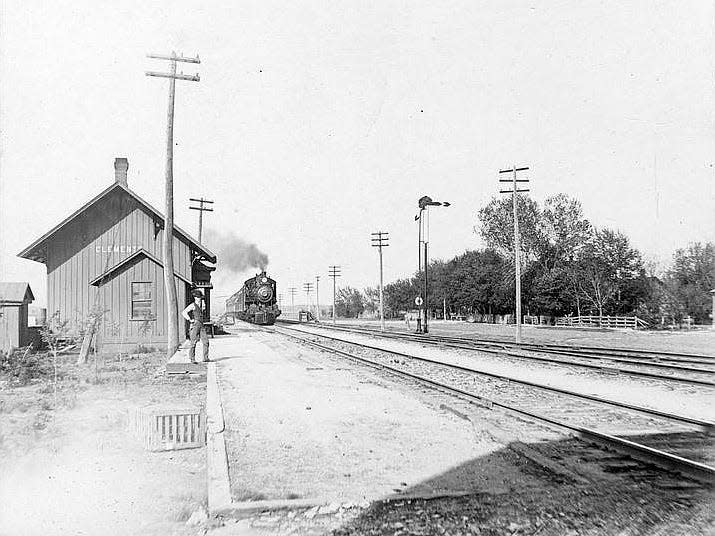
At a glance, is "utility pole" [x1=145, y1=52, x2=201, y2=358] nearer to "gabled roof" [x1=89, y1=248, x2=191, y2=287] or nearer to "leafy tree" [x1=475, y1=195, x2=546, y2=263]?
"gabled roof" [x1=89, y1=248, x2=191, y2=287]

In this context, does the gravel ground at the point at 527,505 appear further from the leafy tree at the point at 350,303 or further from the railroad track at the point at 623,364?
the leafy tree at the point at 350,303

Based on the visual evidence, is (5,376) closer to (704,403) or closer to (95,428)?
(95,428)

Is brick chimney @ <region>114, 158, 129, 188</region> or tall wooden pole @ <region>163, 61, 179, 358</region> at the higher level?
brick chimney @ <region>114, 158, 129, 188</region>

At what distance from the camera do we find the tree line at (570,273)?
1966 inches

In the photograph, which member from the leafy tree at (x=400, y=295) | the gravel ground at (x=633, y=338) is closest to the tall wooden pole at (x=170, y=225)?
the gravel ground at (x=633, y=338)

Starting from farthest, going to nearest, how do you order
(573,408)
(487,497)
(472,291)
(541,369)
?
(472,291) < (541,369) < (573,408) < (487,497)

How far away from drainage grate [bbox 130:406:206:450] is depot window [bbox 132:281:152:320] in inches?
651

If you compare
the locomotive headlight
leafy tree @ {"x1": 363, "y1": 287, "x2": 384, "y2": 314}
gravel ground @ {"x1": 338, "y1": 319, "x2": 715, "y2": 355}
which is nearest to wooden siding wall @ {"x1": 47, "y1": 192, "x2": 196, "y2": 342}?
gravel ground @ {"x1": 338, "y1": 319, "x2": 715, "y2": 355}

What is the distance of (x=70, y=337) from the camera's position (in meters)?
19.7

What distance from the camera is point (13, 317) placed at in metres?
18.5

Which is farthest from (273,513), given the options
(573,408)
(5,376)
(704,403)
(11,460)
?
(5,376)

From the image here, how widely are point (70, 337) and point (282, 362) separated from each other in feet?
24.9

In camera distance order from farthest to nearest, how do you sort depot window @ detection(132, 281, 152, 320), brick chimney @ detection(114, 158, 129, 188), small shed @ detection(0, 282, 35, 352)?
brick chimney @ detection(114, 158, 129, 188), depot window @ detection(132, 281, 152, 320), small shed @ detection(0, 282, 35, 352)

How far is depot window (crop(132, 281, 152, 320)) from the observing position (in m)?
22.8
